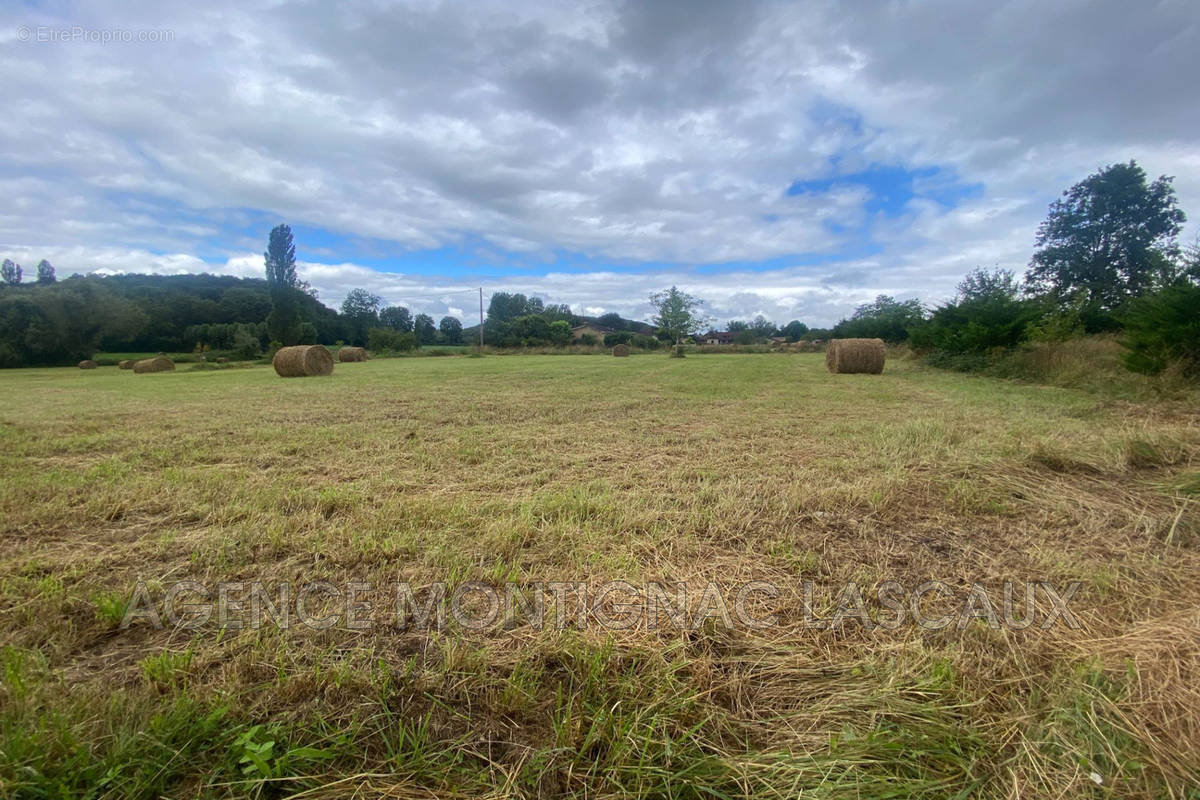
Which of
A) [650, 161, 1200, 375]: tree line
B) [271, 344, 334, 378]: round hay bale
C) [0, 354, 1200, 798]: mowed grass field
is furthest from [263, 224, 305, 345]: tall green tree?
[0, 354, 1200, 798]: mowed grass field

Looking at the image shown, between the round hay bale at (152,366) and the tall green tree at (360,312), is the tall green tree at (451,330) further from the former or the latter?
the round hay bale at (152,366)

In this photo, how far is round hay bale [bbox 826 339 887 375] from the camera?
13.3 m

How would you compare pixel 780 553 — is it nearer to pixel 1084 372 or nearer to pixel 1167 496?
pixel 1167 496

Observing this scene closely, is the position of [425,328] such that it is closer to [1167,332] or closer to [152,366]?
[152,366]

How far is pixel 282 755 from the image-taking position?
1.05m

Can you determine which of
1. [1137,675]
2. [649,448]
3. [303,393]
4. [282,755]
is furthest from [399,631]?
[303,393]

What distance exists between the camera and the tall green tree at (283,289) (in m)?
39.5

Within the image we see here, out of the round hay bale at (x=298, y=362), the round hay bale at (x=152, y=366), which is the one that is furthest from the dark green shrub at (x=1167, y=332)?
the round hay bale at (x=152, y=366)

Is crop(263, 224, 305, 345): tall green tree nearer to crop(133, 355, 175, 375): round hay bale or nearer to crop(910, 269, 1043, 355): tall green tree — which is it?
crop(133, 355, 175, 375): round hay bale

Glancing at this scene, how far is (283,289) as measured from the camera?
39844 mm

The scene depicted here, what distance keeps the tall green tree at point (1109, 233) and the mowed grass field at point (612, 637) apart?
34.2m

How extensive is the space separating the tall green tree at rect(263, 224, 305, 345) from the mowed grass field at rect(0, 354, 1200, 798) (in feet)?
139

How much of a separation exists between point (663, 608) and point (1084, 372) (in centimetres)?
1226

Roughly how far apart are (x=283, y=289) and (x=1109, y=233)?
2367 inches
